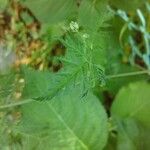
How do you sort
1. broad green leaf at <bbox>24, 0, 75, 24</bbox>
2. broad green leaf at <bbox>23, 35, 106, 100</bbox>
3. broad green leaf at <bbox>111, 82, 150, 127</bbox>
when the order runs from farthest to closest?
broad green leaf at <bbox>111, 82, 150, 127</bbox> → broad green leaf at <bbox>24, 0, 75, 24</bbox> → broad green leaf at <bbox>23, 35, 106, 100</bbox>

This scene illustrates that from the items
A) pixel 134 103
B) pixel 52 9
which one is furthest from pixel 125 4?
pixel 134 103

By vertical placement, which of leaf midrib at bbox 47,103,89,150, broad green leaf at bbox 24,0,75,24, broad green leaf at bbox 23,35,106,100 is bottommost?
leaf midrib at bbox 47,103,89,150

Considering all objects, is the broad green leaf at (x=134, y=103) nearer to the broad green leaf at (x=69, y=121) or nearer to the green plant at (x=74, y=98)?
the green plant at (x=74, y=98)

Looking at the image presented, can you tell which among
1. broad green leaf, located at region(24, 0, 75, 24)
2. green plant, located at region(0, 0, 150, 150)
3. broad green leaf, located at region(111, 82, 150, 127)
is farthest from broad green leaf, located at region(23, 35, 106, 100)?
broad green leaf, located at region(111, 82, 150, 127)

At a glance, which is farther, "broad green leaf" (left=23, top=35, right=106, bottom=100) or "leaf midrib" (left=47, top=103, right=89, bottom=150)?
"leaf midrib" (left=47, top=103, right=89, bottom=150)

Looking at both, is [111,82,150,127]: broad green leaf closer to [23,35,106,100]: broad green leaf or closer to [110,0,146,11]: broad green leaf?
[110,0,146,11]: broad green leaf

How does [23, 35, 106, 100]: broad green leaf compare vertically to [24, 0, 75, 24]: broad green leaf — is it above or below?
below

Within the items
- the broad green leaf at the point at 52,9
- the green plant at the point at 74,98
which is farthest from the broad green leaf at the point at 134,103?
the broad green leaf at the point at 52,9

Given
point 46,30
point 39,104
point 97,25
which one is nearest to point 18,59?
point 46,30

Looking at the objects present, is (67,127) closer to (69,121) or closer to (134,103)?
(69,121)
